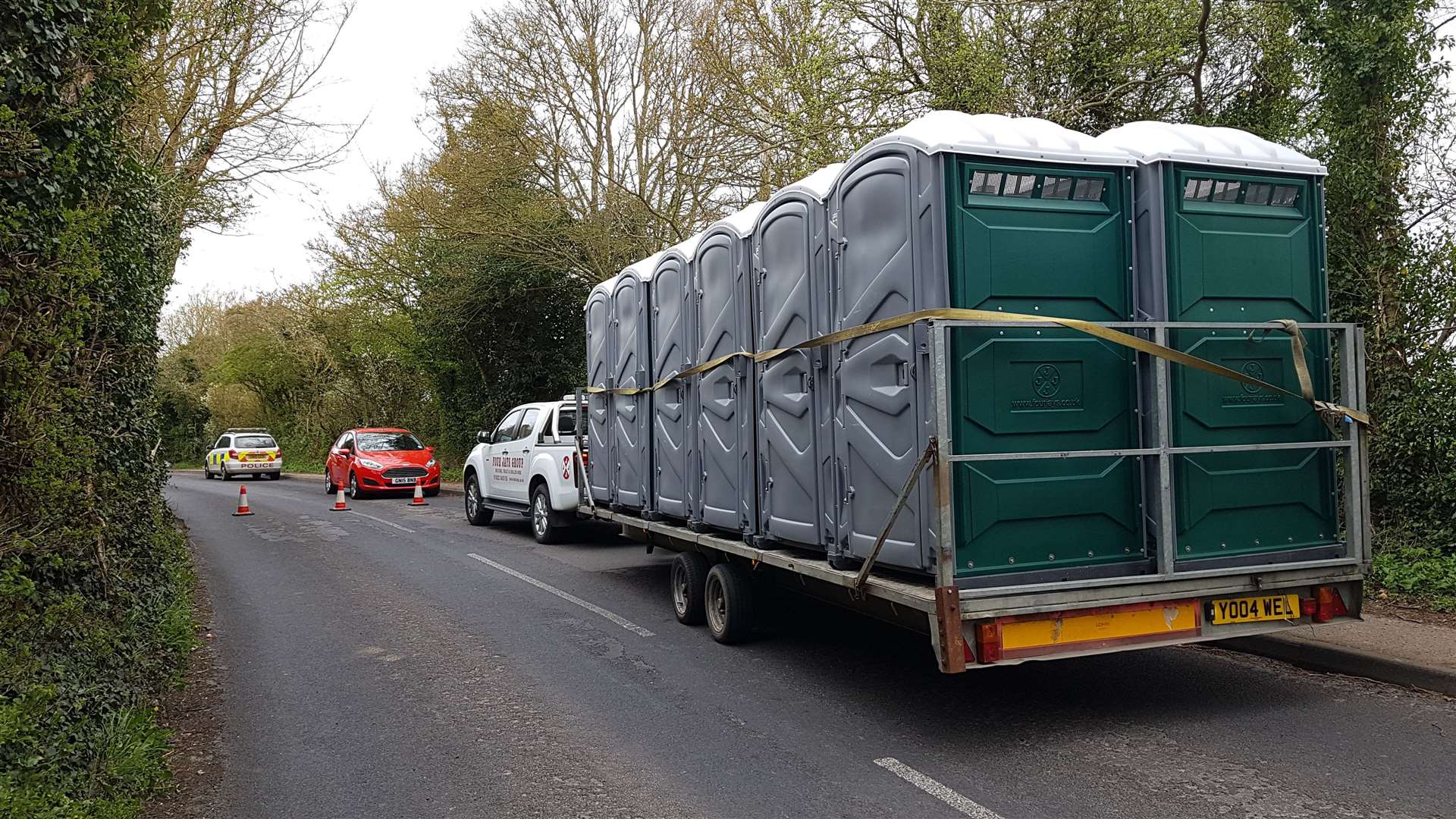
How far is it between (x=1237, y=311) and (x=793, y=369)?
254cm

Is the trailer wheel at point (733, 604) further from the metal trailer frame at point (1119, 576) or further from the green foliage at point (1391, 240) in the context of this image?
the green foliage at point (1391, 240)

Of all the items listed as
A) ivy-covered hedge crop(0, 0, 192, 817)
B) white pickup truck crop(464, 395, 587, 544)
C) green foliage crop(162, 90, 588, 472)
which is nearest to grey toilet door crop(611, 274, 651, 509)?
white pickup truck crop(464, 395, 587, 544)

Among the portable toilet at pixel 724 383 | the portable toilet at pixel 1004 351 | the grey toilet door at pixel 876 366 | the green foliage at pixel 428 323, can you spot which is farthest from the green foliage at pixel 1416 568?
the green foliage at pixel 428 323

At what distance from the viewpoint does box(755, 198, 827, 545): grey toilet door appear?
19.5 ft

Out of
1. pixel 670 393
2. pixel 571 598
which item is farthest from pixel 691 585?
pixel 571 598

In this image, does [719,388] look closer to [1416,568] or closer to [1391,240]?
[1416,568]

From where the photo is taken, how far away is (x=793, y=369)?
617 cm

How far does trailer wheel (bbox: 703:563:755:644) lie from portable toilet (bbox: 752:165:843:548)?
1.99 feet

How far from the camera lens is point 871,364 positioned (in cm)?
524

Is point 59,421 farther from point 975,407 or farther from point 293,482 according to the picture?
point 293,482

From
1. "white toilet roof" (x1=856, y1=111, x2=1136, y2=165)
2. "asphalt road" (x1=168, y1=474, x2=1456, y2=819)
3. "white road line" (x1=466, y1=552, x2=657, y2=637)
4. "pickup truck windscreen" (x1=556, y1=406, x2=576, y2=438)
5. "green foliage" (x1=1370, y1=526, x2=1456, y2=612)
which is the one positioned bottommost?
"asphalt road" (x1=168, y1=474, x2=1456, y2=819)

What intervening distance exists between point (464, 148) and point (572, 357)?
666cm

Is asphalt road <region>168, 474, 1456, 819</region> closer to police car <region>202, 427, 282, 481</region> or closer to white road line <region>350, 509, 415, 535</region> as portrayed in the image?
white road line <region>350, 509, 415, 535</region>

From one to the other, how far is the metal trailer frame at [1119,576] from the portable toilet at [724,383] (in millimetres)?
1087
